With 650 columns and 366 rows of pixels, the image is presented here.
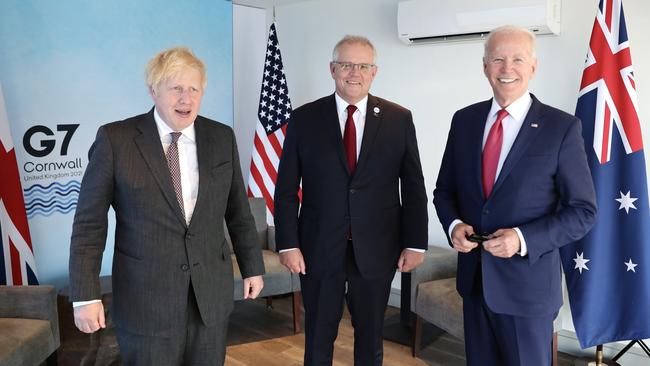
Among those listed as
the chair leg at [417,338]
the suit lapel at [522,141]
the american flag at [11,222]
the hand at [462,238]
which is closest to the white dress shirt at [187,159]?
the hand at [462,238]

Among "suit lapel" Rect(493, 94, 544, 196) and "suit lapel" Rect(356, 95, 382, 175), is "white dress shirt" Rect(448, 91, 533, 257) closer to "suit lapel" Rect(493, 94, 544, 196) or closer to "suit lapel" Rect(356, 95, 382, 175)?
"suit lapel" Rect(493, 94, 544, 196)

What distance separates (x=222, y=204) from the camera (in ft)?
6.04

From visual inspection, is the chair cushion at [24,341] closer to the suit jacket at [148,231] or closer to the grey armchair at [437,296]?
the suit jacket at [148,231]

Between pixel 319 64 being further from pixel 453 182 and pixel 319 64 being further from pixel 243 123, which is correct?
pixel 453 182

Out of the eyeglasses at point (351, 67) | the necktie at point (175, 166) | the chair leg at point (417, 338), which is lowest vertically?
the chair leg at point (417, 338)

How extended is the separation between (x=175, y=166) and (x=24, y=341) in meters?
1.47

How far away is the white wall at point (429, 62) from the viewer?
125 inches

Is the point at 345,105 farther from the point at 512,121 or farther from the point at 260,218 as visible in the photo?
the point at 260,218

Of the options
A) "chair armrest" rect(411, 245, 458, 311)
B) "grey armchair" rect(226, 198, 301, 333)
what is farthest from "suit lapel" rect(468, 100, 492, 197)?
"grey armchair" rect(226, 198, 301, 333)

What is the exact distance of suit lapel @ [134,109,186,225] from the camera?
1.68 m

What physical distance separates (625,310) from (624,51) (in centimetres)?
136

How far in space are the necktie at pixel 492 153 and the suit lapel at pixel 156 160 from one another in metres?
1.03

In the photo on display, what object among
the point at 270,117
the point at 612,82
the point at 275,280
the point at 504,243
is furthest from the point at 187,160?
the point at 270,117

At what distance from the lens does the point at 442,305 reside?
313 centimetres
